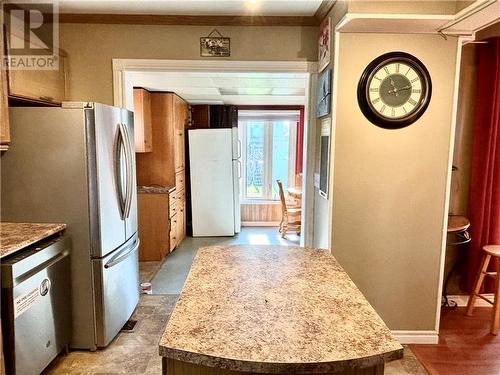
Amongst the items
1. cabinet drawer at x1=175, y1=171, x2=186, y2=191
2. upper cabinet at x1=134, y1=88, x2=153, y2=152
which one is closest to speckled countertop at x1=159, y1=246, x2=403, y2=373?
upper cabinet at x1=134, y1=88, x2=153, y2=152

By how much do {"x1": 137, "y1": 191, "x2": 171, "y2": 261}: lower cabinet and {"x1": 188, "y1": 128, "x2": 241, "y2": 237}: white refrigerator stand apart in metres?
1.20

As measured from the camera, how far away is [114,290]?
8.43 feet

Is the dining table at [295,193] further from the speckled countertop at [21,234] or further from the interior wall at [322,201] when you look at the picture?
the speckled countertop at [21,234]

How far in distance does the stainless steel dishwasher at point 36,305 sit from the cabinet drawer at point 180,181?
2.86m

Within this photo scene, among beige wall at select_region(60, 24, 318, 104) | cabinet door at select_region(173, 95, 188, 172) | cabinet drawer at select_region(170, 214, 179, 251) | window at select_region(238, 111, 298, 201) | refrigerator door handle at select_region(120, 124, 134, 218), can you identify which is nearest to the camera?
refrigerator door handle at select_region(120, 124, 134, 218)

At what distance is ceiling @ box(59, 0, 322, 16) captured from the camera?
248 cm

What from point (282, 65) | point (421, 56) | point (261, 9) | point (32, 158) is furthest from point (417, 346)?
point (32, 158)

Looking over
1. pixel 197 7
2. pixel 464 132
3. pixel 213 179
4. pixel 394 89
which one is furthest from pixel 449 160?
pixel 213 179

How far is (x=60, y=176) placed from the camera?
7.51ft

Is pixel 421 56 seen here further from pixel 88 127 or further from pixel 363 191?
pixel 88 127

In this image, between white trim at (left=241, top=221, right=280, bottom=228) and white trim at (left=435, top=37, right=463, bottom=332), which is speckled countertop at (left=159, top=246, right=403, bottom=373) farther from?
white trim at (left=241, top=221, right=280, bottom=228)

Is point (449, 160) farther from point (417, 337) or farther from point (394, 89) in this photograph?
point (417, 337)

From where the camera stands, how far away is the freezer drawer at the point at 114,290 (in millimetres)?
2422

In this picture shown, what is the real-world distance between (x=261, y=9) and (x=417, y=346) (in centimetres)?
263
